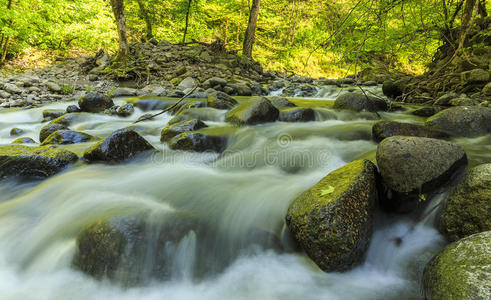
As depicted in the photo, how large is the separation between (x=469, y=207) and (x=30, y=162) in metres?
4.52

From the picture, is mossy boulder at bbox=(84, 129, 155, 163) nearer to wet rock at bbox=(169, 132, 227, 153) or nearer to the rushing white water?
the rushing white water

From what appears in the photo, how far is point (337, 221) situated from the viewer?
184 cm

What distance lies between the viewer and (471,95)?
640 centimetres

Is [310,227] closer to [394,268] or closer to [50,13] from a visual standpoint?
[394,268]

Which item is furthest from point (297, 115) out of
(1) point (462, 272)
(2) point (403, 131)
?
(1) point (462, 272)

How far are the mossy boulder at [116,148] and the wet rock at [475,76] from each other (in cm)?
841

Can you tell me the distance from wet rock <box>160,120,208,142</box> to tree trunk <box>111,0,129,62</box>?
26.6 ft

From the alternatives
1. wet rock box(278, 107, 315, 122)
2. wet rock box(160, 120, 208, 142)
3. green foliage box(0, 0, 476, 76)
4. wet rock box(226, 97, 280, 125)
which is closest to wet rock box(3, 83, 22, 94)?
green foliage box(0, 0, 476, 76)

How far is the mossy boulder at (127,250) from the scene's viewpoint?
6.19 ft

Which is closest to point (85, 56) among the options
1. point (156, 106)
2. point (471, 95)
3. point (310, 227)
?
Result: point (156, 106)

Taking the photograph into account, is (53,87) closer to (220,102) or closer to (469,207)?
(220,102)

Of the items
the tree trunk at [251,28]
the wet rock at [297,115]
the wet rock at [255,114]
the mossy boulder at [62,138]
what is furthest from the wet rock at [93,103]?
the tree trunk at [251,28]

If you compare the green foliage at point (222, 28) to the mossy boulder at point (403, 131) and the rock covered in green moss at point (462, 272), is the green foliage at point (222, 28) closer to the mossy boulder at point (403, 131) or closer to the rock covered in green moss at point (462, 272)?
the mossy boulder at point (403, 131)

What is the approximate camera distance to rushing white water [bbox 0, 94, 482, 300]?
189 cm
